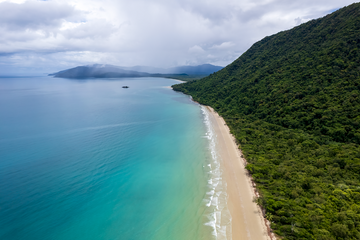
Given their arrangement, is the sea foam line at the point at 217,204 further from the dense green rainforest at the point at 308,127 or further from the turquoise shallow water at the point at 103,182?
the dense green rainforest at the point at 308,127

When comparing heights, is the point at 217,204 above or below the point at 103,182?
above

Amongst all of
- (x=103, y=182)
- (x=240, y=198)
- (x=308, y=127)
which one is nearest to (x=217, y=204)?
(x=240, y=198)

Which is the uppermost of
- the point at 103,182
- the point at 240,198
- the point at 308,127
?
the point at 308,127

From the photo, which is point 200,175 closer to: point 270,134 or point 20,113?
point 270,134

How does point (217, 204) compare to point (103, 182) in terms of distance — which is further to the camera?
point (103, 182)

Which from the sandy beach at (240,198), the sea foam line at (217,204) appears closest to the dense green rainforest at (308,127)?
the sandy beach at (240,198)

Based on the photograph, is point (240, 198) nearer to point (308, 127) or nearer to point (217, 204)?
point (217, 204)

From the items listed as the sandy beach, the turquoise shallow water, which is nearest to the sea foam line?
the turquoise shallow water
